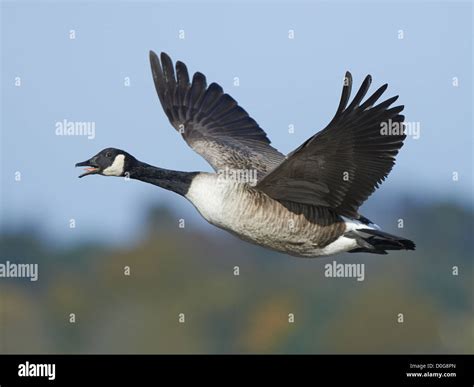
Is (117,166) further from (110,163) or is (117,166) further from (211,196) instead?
(211,196)

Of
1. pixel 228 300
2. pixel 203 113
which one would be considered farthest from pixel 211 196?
pixel 228 300

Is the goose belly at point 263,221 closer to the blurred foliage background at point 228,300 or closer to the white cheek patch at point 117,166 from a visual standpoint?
the white cheek patch at point 117,166

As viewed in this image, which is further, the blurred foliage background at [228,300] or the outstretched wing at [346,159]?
the blurred foliage background at [228,300]

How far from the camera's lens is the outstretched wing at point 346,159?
7391 millimetres

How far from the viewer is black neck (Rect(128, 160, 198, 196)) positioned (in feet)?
27.1

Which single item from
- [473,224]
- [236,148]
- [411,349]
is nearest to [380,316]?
[411,349]

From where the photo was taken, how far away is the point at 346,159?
7.74 m

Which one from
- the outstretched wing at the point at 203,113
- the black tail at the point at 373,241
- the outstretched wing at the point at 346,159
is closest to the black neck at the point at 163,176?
the outstretched wing at the point at 346,159

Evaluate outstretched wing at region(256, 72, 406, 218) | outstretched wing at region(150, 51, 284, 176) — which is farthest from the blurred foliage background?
outstretched wing at region(256, 72, 406, 218)

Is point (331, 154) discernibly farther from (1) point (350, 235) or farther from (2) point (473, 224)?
(2) point (473, 224)

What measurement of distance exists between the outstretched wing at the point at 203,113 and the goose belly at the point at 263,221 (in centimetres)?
141

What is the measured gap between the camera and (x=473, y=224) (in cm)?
4028

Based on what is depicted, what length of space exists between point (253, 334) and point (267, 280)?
289 centimetres

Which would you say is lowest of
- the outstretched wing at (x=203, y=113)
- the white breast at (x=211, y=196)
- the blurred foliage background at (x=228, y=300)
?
the blurred foliage background at (x=228, y=300)
